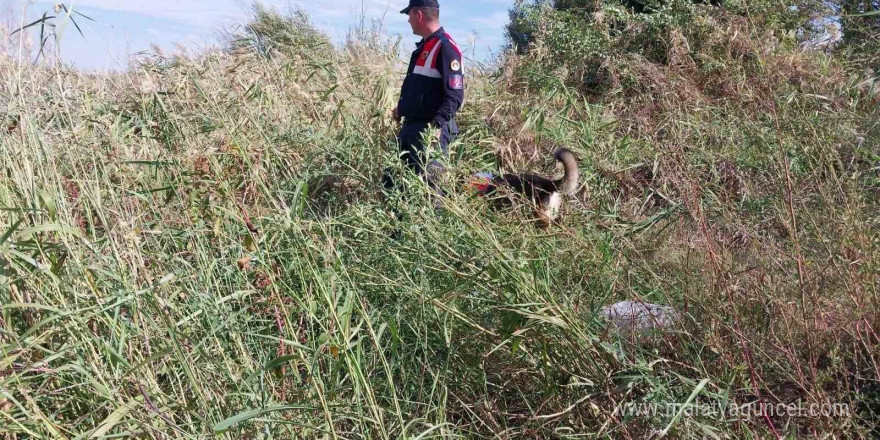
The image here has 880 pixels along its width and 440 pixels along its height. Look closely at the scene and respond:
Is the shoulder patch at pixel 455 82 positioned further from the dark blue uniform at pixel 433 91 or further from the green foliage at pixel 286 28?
the green foliage at pixel 286 28

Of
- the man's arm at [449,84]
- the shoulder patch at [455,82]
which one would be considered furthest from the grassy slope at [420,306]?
the shoulder patch at [455,82]

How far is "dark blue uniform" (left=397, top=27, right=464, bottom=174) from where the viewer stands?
14.2 ft

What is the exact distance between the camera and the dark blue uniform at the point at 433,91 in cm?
433

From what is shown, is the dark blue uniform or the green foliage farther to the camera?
the green foliage

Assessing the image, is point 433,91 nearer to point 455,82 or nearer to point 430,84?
point 430,84

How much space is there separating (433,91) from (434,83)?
0.18 ft

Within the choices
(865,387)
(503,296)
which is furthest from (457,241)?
(865,387)

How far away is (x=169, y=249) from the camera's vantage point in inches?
98.0

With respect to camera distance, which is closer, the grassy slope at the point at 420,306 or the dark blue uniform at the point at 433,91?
the grassy slope at the point at 420,306

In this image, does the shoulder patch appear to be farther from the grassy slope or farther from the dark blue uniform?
the grassy slope

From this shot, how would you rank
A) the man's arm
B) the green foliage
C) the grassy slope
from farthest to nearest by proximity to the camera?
the green foliage
the man's arm
the grassy slope

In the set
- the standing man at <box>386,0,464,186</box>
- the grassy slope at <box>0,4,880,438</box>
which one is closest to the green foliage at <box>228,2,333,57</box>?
the standing man at <box>386,0,464,186</box>

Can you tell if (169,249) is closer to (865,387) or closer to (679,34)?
(865,387)

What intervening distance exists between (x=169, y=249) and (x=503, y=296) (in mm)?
1299
